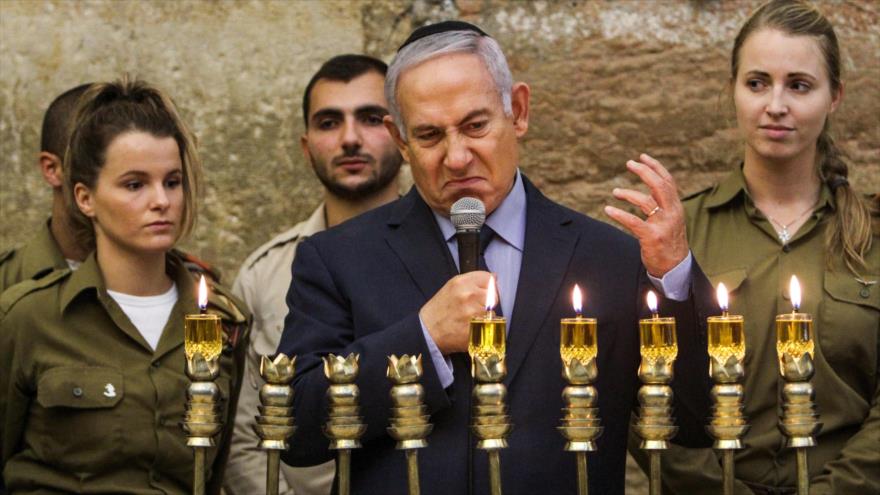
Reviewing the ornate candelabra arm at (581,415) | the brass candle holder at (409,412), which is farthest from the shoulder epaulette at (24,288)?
the ornate candelabra arm at (581,415)

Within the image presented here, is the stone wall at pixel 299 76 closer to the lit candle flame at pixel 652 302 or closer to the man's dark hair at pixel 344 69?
the man's dark hair at pixel 344 69

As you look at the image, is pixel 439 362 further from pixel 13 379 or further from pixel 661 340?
pixel 13 379

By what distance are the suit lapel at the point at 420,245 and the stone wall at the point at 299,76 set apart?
198 cm

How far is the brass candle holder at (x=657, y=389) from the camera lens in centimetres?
315

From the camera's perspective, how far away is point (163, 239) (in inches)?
177

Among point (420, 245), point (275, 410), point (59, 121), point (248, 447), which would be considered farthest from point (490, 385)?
point (59, 121)

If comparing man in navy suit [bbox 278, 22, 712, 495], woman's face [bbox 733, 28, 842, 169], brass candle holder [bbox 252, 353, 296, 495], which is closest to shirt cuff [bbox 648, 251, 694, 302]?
man in navy suit [bbox 278, 22, 712, 495]

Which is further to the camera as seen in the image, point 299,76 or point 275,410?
point 299,76

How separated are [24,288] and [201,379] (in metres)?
1.49

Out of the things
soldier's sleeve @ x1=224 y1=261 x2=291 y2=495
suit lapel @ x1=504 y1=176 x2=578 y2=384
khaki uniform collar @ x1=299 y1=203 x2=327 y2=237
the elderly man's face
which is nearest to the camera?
suit lapel @ x1=504 y1=176 x2=578 y2=384

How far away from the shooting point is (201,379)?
3.20 meters

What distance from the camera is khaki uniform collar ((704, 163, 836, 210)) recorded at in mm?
4633

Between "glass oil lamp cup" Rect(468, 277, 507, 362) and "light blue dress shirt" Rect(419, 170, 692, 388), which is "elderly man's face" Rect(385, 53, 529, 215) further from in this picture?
"glass oil lamp cup" Rect(468, 277, 507, 362)

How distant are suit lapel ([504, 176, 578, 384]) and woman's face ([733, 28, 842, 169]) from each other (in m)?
0.99
